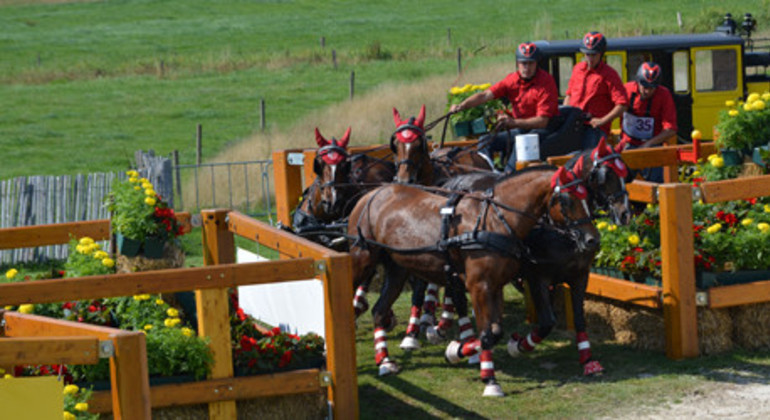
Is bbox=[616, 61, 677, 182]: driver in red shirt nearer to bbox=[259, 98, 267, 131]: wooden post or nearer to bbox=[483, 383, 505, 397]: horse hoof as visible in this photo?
bbox=[483, 383, 505, 397]: horse hoof

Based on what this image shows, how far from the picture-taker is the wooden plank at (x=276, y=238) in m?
7.79

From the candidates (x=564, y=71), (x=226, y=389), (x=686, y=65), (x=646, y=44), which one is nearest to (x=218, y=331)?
(x=226, y=389)

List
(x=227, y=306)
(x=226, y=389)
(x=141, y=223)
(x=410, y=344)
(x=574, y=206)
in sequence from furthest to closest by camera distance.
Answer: (x=410, y=344) < (x=141, y=223) < (x=574, y=206) < (x=226, y=389) < (x=227, y=306)

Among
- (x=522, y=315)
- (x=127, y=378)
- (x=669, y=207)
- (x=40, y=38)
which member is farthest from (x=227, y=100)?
(x=127, y=378)

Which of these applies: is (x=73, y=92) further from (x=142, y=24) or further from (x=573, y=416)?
(x=573, y=416)

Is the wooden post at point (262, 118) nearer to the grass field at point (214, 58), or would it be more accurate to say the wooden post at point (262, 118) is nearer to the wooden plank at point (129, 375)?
the grass field at point (214, 58)

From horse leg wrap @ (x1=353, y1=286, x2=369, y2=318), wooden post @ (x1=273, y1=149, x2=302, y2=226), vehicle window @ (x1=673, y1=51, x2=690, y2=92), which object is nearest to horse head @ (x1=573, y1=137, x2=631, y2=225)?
horse leg wrap @ (x1=353, y1=286, x2=369, y2=318)

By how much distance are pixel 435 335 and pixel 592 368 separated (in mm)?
1857

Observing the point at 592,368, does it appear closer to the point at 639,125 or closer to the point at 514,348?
the point at 514,348

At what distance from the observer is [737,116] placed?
11.3 metres

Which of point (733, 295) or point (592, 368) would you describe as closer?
point (592, 368)

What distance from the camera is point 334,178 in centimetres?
1147

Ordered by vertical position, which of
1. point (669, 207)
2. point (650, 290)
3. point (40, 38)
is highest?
point (40, 38)

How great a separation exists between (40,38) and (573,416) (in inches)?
2132
